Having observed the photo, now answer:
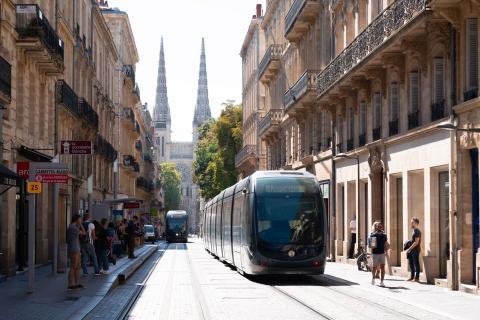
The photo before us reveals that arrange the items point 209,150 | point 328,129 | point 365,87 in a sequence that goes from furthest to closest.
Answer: point 209,150 → point 328,129 → point 365,87

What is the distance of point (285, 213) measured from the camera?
2553 cm

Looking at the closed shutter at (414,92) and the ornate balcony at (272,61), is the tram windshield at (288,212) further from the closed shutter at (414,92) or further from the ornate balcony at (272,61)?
the ornate balcony at (272,61)

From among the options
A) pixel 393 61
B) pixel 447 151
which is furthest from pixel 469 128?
pixel 393 61

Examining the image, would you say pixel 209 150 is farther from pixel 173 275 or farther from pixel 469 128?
pixel 469 128

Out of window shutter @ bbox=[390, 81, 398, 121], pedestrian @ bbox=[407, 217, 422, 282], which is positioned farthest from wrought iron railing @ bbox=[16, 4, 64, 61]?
pedestrian @ bbox=[407, 217, 422, 282]

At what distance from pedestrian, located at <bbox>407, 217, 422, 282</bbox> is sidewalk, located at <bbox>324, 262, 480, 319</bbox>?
1.00 feet

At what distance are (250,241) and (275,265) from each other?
106cm

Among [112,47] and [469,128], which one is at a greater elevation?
[112,47]

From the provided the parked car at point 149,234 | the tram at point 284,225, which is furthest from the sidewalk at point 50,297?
the parked car at point 149,234

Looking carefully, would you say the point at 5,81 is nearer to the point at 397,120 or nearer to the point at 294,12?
the point at 397,120

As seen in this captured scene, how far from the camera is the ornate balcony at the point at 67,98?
3741cm

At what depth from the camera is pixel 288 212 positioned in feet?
83.8

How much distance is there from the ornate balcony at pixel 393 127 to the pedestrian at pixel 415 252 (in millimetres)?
5072

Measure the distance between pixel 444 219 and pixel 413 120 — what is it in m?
3.81
